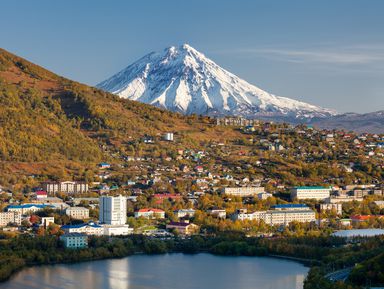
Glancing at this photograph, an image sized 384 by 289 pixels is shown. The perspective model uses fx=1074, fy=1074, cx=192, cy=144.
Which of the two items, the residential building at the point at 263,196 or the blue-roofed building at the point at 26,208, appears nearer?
the blue-roofed building at the point at 26,208

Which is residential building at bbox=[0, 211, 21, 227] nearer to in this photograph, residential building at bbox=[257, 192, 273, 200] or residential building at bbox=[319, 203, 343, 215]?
residential building at bbox=[257, 192, 273, 200]

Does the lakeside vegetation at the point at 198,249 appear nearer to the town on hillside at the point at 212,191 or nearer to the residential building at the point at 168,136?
the town on hillside at the point at 212,191

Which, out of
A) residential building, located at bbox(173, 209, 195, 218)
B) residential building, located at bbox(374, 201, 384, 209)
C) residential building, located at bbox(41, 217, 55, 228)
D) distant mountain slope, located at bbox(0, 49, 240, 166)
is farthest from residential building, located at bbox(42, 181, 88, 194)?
residential building, located at bbox(374, 201, 384, 209)

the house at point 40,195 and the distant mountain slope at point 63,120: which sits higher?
the distant mountain slope at point 63,120

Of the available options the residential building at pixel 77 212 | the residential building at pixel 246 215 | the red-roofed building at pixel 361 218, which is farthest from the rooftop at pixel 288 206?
the residential building at pixel 77 212

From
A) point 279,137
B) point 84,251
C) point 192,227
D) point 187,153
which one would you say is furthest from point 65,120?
point 84,251

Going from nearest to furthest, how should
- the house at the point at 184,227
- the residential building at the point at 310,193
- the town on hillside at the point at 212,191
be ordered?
the house at the point at 184,227
the town on hillside at the point at 212,191
the residential building at the point at 310,193
